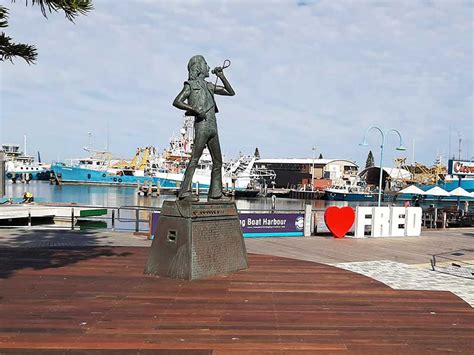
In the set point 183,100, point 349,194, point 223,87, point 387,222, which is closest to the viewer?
point 183,100

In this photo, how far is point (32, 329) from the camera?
18.1 ft

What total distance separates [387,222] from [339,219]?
2.38 m

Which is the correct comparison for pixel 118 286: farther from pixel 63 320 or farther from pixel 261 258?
pixel 261 258

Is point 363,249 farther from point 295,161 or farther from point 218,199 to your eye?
point 295,161

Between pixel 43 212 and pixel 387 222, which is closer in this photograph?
pixel 387 222

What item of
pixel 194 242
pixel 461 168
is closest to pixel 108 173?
pixel 461 168

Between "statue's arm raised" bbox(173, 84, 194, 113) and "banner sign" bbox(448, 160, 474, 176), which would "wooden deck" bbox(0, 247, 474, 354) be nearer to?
"statue's arm raised" bbox(173, 84, 194, 113)

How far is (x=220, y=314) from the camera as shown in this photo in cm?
640

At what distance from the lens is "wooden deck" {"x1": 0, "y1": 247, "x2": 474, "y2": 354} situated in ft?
17.2

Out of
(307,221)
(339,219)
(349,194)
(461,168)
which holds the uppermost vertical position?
(461,168)

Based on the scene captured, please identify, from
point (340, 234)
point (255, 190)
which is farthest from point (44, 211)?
point (255, 190)

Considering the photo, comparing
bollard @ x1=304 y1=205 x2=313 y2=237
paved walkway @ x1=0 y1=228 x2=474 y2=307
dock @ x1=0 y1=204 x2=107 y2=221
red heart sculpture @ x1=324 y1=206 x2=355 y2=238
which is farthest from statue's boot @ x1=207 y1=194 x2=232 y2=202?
dock @ x1=0 y1=204 x2=107 y2=221

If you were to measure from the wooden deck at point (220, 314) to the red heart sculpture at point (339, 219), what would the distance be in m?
8.12

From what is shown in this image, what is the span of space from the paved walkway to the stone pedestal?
3.17 meters
